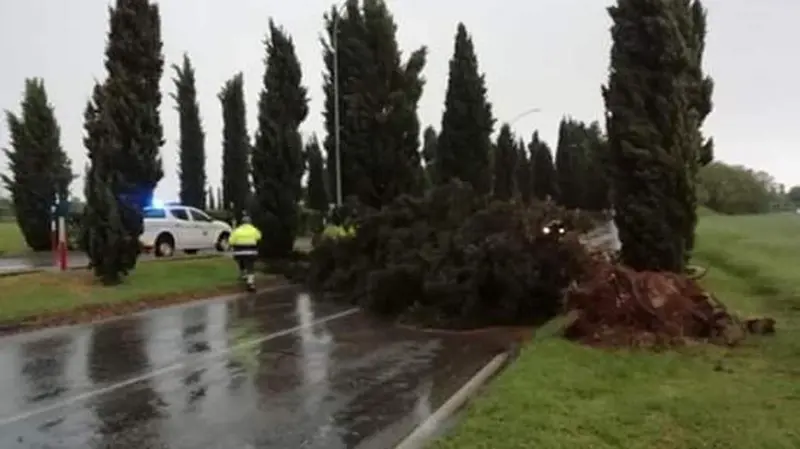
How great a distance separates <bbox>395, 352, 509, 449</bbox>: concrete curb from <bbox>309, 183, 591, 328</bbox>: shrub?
3325mm

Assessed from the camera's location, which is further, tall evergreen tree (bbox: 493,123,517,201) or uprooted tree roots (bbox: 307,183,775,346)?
tall evergreen tree (bbox: 493,123,517,201)

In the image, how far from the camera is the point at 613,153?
17844 mm

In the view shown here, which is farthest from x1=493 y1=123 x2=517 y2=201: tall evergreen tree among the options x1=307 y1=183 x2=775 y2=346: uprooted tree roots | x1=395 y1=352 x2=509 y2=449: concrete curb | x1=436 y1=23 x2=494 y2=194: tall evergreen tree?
x1=395 y1=352 x2=509 y2=449: concrete curb

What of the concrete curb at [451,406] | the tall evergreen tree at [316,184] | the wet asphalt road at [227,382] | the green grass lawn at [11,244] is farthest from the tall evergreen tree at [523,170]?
the concrete curb at [451,406]

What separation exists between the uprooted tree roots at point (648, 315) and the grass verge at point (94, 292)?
9.49 m

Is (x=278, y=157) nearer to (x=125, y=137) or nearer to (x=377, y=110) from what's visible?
(x=377, y=110)

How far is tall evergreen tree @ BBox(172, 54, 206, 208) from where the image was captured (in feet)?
184

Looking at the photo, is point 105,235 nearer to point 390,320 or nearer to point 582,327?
point 390,320

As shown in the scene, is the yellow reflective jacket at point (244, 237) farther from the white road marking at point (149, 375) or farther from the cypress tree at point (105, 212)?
the white road marking at point (149, 375)

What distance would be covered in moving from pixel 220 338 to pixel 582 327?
560 cm

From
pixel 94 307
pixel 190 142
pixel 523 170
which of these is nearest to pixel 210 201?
pixel 190 142

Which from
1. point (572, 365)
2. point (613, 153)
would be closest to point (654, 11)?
point (613, 153)

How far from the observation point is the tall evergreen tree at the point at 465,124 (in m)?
39.1

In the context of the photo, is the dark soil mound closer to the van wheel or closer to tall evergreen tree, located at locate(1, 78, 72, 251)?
the van wheel
